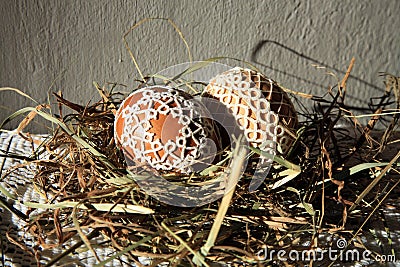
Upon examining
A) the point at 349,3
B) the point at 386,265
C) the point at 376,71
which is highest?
the point at 349,3

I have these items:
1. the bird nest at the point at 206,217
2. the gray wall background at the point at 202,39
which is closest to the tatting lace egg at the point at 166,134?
the bird nest at the point at 206,217

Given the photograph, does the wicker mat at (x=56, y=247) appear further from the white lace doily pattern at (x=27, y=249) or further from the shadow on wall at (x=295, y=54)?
the shadow on wall at (x=295, y=54)

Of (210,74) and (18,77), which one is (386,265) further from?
(18,77)

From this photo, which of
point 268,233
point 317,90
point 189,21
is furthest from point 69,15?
point 268,233

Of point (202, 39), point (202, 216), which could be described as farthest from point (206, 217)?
point (202, 39)

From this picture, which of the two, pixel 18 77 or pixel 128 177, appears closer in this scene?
pixel 128 177

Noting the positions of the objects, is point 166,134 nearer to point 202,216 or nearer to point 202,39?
point 202,216

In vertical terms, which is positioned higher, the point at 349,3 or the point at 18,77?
the point at 349,3

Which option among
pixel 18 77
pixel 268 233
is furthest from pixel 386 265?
pixel 18 77
